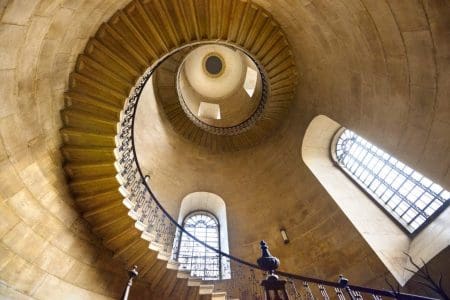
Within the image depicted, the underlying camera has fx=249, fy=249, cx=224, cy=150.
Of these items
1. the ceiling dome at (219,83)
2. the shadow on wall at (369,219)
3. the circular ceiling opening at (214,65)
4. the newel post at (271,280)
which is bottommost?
the newel post at (271,280)

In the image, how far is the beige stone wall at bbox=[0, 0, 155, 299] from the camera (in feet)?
10.9

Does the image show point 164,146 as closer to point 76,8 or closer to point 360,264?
point 76,8

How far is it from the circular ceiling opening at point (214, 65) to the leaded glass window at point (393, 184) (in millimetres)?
7249

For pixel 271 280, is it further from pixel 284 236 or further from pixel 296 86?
pixel 296 86

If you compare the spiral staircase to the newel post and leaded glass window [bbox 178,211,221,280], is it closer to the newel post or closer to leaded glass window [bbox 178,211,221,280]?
leaded glass window [bbox 178,211,221,280]

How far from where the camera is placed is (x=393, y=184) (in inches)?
218

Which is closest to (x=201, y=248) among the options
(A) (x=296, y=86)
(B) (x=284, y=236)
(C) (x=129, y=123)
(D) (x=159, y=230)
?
(D) (x=159, y=230)

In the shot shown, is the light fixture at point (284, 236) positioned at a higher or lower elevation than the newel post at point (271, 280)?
higher

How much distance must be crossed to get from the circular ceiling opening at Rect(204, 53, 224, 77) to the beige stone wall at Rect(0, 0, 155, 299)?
765 centimetres

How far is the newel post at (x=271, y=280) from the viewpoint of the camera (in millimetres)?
2304

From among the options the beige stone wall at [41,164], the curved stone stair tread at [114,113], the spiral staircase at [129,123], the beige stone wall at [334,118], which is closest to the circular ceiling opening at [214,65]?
the beige stone wall at [334,118]

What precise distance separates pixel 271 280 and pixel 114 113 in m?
4.00

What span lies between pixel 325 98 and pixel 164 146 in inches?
204

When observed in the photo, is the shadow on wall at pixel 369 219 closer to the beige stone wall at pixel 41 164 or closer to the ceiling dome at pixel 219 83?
the ceiling dome at pixel 219 83
